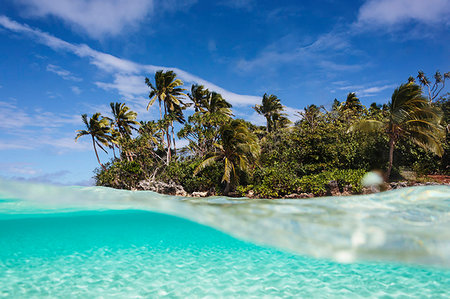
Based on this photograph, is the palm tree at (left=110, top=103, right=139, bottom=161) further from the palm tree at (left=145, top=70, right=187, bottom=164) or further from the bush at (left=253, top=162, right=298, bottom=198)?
the bush at (left=253, top=162, right=298, bottom=198)

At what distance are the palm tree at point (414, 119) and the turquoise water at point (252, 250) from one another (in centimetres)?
983

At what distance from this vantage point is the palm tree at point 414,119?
17984 mm

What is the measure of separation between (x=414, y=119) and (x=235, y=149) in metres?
12.8

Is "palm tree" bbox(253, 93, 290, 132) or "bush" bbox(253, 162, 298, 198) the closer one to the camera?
"bush" bbox(253, 162, 298, 198)

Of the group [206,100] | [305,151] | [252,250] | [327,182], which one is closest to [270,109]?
[206,100]

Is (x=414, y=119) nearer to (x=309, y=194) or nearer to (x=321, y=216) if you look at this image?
(x=309, y=194)

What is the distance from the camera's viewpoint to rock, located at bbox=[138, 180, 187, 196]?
24250 mm

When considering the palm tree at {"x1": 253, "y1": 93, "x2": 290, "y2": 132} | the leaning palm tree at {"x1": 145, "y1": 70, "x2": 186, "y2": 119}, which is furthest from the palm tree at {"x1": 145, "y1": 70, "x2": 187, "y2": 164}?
the palm tree at {"x1": 253, "y1": 93, "x2": 290, "y2": 132}

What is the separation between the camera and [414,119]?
1878 cm

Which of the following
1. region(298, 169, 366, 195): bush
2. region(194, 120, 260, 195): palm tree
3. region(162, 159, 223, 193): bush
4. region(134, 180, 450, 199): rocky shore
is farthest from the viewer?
region(162, 159, 223, 193): bush

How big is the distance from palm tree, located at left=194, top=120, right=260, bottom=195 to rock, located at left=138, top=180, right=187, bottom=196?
193 inches

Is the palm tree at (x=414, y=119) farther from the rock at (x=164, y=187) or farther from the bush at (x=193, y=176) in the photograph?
the rock at (x=164, y=187)

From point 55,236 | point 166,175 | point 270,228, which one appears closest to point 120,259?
point 270,228

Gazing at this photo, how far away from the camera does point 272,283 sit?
7199 mm
